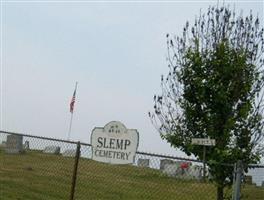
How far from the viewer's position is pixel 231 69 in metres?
9.71

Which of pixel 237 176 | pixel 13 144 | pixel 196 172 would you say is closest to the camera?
pixel 237 176

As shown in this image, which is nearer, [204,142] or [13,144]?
[204,142]

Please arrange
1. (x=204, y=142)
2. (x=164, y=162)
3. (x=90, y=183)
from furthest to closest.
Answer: (x=90, y=183) → (x=164, y=162) → (x=204, y=142)

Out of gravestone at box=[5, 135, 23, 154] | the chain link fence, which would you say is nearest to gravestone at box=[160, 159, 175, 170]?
the chain link fence

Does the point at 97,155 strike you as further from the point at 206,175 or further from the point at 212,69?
the point at 212,69

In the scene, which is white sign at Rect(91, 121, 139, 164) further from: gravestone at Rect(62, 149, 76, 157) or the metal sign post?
gravestone at Rect(62, 149, 76, 157)

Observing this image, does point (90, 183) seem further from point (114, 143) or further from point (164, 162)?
point (114, 143)

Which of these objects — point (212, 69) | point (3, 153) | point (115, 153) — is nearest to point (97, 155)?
point (115, 153)

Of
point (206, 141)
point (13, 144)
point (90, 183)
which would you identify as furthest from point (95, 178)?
point (206, 141)

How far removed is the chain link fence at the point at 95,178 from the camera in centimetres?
963

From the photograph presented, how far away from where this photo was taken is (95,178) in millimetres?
16281

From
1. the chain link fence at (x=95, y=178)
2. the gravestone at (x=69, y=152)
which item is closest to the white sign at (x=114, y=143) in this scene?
the chain link fence at (x=95, y=178)

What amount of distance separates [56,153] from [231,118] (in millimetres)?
8539

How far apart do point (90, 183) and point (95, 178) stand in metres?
0.53
